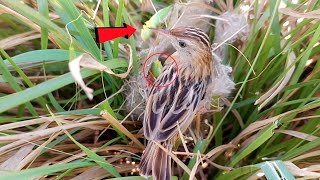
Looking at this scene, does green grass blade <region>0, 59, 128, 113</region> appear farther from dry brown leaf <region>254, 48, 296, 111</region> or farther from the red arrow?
dry brown leaf <region>254, 48, 296, 111</region>

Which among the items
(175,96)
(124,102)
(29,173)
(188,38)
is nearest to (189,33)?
(188,38)

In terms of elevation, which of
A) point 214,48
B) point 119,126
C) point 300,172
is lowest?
point 300,172

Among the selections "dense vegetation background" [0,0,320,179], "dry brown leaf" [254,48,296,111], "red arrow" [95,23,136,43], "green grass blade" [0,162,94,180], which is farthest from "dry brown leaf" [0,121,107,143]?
"dry brown leaf" [254,48,296,111]

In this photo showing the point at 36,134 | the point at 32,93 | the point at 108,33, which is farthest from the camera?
the point at 108,33

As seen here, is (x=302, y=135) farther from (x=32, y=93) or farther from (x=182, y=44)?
(x=32, y=93)

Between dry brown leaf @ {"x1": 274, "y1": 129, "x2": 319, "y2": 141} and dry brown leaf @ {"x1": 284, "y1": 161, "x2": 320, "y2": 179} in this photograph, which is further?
dry brown leaf @ {"x1": 274, "y1": 129, "x2": 319, "y2": 141}

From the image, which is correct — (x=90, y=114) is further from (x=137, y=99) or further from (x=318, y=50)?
A: (x=318, y=50)
